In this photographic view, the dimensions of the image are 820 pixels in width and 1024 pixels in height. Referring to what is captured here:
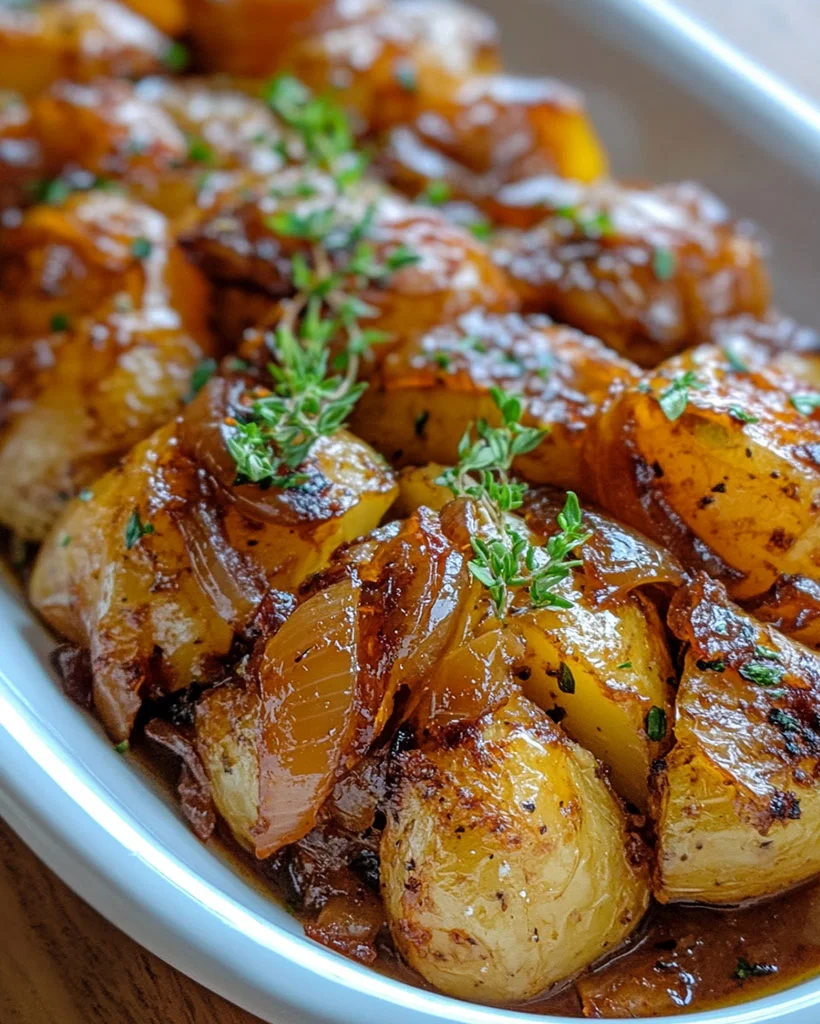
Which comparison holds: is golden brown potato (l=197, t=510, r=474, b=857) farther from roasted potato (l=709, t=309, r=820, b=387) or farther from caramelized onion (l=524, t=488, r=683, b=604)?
roasted potato (l=709, t=309, r=820, b=387)

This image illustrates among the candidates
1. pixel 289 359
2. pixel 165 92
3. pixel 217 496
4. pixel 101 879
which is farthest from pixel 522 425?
pixel 165 92

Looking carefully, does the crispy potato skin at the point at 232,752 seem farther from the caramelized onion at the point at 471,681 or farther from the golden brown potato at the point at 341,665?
the caramelized onion at the point at 471,681

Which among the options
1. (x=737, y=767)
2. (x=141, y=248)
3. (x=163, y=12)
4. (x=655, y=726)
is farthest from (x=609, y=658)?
(x=163, y=12)

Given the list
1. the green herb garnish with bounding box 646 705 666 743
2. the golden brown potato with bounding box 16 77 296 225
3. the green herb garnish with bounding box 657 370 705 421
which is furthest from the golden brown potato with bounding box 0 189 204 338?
the green herb garnish with bounding box 646 705 666 743

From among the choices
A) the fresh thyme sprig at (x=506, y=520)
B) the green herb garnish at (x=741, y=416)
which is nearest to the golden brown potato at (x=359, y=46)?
the fresh thyme sprig at (x=506, y=520)

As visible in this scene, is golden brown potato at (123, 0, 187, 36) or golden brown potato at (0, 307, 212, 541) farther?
golden brown potato at (123, 0, 187, 36)

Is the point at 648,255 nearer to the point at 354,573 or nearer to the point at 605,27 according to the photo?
the point at 605,27

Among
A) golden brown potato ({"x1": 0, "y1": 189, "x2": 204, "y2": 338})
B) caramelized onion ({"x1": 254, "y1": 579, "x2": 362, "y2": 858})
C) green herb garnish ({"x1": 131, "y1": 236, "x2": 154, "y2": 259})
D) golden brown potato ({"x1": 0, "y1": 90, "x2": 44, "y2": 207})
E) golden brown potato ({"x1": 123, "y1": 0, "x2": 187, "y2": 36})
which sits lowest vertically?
golden brown potato ({"x1": 0, "y1": 90, "x2": 44, "y2": 207})
